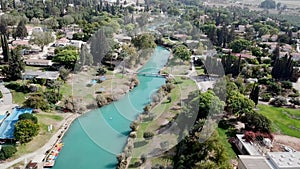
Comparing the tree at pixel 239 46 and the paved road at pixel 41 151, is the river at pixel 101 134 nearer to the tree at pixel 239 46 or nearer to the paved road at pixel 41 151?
the paved road at pixel 41 151

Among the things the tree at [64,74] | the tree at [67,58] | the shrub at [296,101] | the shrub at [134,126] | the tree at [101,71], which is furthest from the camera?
the tree at [101,71]

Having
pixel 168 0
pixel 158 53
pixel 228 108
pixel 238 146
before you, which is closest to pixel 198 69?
pixel 158 53

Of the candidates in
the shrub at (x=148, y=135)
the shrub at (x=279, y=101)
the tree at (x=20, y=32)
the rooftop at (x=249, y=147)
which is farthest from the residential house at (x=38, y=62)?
the shrub at (x=279, y=101)

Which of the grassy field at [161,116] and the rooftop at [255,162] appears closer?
the rooftop at [255,162]

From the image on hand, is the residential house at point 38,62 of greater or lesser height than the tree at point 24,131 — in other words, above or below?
above

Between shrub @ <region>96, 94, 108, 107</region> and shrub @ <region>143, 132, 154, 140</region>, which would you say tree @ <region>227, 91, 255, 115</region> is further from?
shrub @ <region>96, 94, 108, 107</region>

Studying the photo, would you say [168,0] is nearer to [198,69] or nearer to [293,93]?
[198,69]

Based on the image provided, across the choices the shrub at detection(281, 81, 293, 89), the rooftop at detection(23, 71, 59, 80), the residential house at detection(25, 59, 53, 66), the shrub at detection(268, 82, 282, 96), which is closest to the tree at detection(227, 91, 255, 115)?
the shrub at detection(268, 82, 282, 96)
